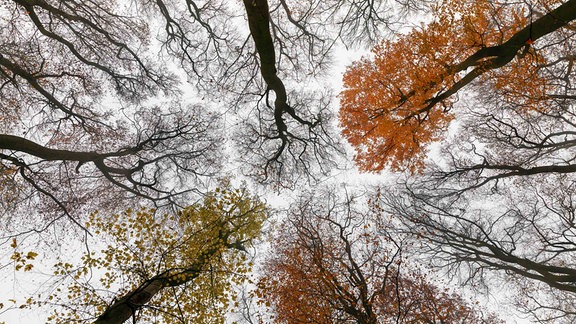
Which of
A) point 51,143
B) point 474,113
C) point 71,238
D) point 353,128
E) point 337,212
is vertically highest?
point 51,143

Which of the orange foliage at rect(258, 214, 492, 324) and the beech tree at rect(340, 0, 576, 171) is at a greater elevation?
the beech tree at rect(340, 0, 576, 171)

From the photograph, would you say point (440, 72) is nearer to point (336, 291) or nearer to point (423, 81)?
point (423, 81)

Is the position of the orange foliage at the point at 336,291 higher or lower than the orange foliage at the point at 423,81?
lower

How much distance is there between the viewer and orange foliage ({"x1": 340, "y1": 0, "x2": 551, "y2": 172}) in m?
7.78

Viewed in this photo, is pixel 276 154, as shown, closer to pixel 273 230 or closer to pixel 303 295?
pixel 273 230

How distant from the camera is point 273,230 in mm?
12109

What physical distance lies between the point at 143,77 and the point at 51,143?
4.18 meters

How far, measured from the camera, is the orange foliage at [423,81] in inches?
306

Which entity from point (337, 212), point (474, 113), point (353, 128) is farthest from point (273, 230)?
point (474, 113)

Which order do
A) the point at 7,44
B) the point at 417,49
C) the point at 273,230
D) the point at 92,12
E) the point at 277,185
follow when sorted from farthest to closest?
1. the point at 277,185
2. the point at 273,230
3. the point at 92,12
4. the point at 7,44
5. the point at 417,49

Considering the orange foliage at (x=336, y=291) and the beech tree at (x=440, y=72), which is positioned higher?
the beech tree at (x=440, y=72)

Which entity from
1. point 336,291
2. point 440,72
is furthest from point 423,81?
point 336,291

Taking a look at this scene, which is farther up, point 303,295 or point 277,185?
point 277,185

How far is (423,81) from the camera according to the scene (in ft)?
26.6
